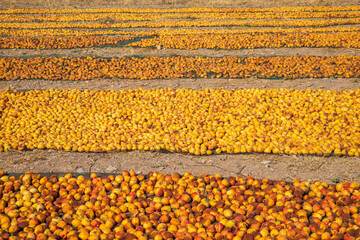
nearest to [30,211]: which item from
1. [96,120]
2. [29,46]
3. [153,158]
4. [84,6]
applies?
[153,158]

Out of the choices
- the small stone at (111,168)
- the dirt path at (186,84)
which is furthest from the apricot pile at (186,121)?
the dirt path at (186,84)

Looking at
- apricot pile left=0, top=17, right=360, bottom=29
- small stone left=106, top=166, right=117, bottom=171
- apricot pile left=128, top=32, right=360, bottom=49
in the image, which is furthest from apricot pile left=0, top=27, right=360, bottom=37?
small stone left=106, top=166, right=117, bottom=171

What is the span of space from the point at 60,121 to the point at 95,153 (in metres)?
1.65

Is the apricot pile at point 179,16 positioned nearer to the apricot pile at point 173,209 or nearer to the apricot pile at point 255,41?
the apricot pile at point 255,41

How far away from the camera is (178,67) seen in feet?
33.1

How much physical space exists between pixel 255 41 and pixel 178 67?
5197 mm

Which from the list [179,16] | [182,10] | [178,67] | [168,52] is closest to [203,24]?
[179,16]

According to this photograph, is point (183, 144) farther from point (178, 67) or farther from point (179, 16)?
point (179, 16)

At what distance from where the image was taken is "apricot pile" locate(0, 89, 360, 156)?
17.6 feet

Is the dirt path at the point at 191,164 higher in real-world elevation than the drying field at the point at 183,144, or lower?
lower

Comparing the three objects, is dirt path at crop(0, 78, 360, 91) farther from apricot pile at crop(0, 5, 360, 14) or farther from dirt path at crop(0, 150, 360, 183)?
apricot pile at crop(0, 5, 360, 14)

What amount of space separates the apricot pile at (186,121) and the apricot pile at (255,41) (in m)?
5.76

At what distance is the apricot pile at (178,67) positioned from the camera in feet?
30.8

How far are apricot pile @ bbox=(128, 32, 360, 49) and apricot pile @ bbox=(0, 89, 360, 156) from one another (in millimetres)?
5760
